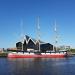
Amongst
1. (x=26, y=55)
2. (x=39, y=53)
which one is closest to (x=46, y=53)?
(x=39, y=53)

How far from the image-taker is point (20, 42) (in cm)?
18250

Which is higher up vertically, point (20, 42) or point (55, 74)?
point (20, 42)

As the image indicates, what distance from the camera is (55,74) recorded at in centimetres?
5938

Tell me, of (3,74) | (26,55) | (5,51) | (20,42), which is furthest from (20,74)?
(5,51)

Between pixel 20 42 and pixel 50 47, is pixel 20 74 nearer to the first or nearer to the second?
pixel 20 42

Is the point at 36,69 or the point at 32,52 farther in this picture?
the point at 32,52

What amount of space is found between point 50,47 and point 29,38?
70.9 ft

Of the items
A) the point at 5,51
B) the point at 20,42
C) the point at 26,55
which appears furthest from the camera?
the point at 5,51

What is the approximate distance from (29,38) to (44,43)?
17869 millimetres

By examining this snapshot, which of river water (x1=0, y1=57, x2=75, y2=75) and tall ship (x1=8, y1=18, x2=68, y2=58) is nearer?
river water (x1=0, y1=57, x2=75, y2=75)

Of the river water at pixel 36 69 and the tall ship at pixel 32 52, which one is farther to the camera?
the tall ship at pixel 32 52

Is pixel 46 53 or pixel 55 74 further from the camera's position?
pixel 46 53

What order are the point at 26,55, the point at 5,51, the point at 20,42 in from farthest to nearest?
1. the point at 5,51
2. the point at 20,42
3. the point at 26,55

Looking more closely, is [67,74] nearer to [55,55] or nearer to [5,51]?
[55,55]
